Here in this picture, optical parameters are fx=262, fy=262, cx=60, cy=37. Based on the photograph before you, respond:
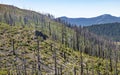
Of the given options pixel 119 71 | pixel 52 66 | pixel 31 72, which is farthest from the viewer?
pixel 119 71

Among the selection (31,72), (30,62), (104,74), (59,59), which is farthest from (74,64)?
(31,72)

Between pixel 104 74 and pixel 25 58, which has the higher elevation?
pixel 25 58

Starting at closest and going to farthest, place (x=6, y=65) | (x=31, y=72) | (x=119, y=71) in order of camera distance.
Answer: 1. (x=31, y=72)
2. (x=6, y=65)
3. (x=119, y=71)

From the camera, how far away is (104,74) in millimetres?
185000

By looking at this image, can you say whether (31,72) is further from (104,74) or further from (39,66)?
(104,74)

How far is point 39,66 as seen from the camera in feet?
559

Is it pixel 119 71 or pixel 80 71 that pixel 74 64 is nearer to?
A: pixel 80 71

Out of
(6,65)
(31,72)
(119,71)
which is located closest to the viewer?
(31,72)

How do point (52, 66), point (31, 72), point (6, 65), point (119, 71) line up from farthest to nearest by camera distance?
point (119, 71), point (52, 66), point (6, 65), point (31, 72)

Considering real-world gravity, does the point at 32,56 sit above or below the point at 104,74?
above

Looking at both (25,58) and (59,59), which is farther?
(59,59)

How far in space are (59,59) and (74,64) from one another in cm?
1194

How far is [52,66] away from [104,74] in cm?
3724

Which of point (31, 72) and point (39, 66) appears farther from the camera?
point (39, 66)
